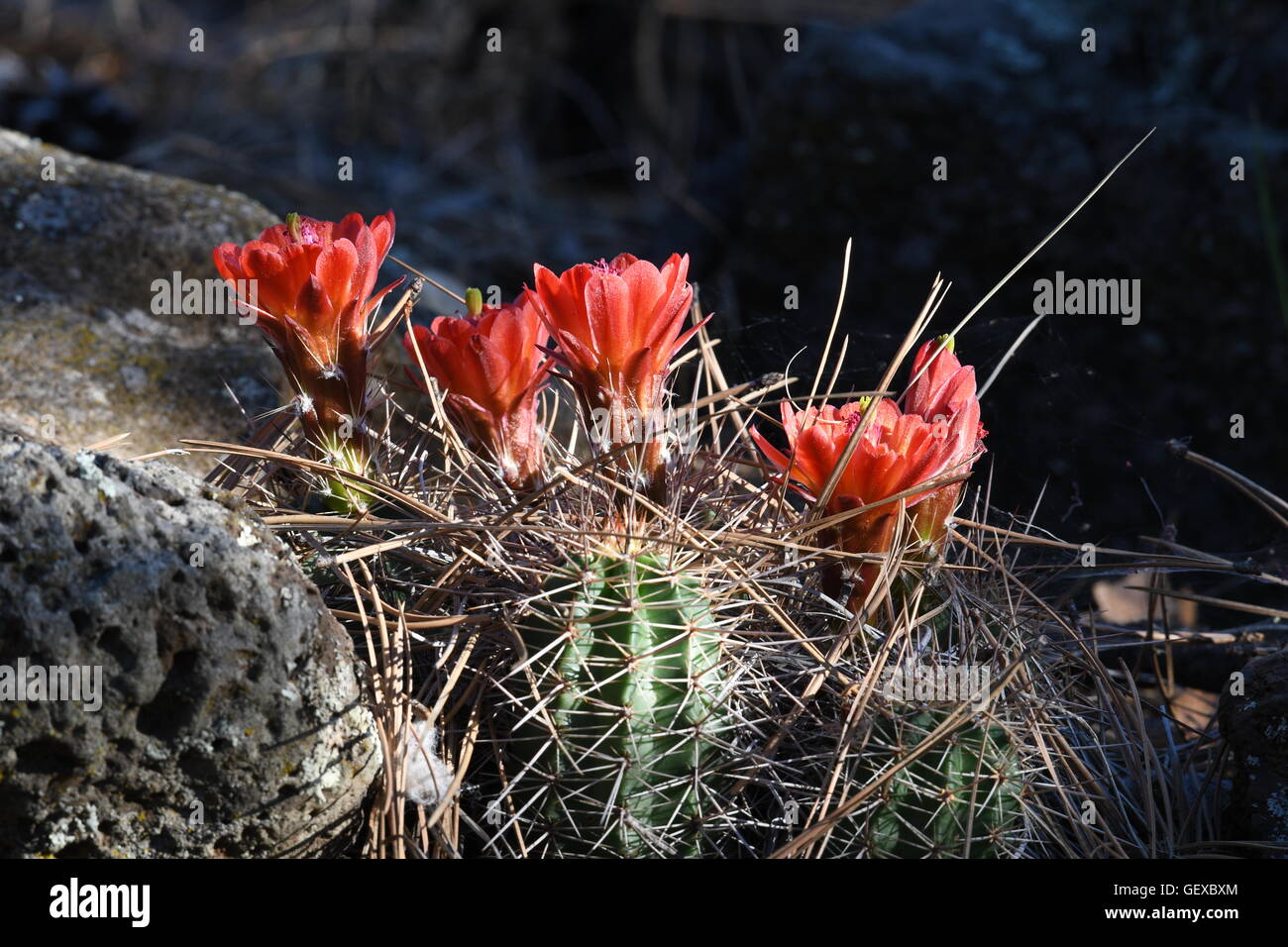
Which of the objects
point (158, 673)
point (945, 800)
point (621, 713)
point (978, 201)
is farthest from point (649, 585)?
point (978, 201)

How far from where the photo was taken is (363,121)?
6168mm

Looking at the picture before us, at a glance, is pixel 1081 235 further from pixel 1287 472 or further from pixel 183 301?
pixel 183 301

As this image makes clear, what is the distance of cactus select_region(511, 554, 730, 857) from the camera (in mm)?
1453

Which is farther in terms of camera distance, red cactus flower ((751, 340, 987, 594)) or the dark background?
the dark background

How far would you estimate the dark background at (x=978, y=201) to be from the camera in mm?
2309

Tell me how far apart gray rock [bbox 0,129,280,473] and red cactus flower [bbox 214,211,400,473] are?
27.6 inches

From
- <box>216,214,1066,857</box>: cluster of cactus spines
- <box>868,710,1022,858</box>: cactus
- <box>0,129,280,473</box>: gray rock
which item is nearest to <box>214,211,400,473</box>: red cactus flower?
<box>216,214,1066,857</box>: cluster of cactus spines

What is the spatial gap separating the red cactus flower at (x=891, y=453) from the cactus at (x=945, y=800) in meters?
0.23

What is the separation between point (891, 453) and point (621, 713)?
464 mm

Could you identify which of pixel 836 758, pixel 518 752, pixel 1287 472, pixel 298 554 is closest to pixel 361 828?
pixel 518 752

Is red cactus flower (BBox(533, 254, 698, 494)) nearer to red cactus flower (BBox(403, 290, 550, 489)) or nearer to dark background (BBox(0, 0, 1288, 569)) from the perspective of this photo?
red cactus flower (BBox(403, 290, 550, 489))

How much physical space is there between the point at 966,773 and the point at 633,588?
49 cm

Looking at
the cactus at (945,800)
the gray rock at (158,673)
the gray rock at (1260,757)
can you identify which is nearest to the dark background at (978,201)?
the gray rock at (1260,757)

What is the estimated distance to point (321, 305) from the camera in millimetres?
1547
